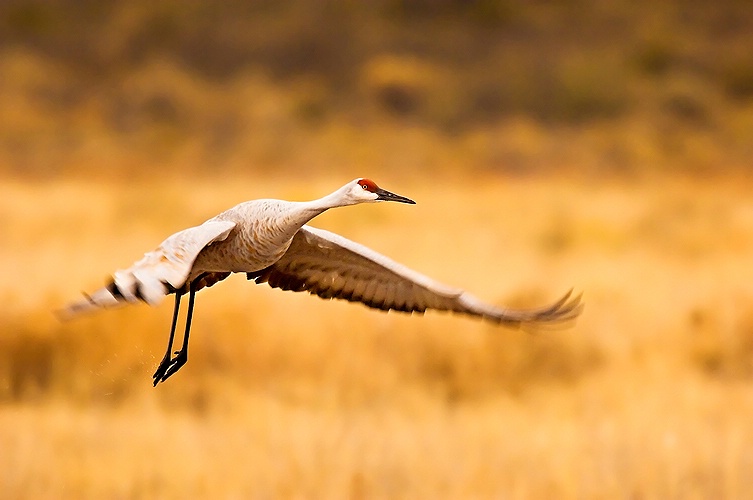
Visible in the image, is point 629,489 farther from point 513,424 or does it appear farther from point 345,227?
point 345,227

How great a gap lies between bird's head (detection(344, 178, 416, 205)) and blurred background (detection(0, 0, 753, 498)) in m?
3.47

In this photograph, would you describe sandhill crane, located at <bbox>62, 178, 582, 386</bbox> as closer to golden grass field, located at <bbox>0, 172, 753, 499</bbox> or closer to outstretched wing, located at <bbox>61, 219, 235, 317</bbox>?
outstretched wing, located at <bbox>61, 219, 235, 317</bbox>

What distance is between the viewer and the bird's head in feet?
15.1

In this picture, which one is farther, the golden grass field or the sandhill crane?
the golden grass field

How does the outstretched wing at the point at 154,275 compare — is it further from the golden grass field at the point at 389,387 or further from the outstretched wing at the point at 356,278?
the golden grass field at the point at 389,387

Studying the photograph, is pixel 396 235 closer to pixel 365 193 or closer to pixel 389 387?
pixel 389 387

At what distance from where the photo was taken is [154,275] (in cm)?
388

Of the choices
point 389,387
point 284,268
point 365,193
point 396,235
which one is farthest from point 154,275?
point 396,235

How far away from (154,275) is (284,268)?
174 centimetres

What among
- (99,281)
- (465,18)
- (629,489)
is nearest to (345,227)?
(99,281)

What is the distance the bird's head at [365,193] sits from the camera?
461cm

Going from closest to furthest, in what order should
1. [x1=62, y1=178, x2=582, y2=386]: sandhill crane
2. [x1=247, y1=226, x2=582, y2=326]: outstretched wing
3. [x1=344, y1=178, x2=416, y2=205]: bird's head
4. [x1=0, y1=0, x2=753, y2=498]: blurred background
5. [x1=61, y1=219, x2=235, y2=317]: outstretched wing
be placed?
[x1=61, y1=219, x2=235, y2=317]: outstretched wing, [x1=62, y1=178, x2=582, y2=386]: sandhill crane, [x1=344, y1=178, x2=416, y2=205]: bird's head, [x1=247, y1=226, x2=582, y2=326]: outstretched wing, [x1=0, y1=0, x2=753, y2=498]: blurred background

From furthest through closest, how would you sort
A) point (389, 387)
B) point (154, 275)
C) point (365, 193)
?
1. point (389, 387)
2. point (365, 193)
3. point (154, 275)

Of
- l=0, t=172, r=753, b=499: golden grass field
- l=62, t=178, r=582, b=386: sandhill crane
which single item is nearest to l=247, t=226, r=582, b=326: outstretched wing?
l=62, t=178, r=582, b=386: sandhill crane
